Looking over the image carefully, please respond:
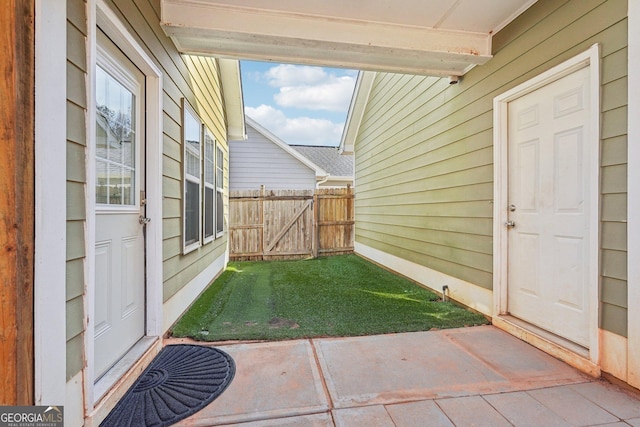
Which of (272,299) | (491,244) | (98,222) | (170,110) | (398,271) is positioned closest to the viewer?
(98,222)

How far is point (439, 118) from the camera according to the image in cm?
388

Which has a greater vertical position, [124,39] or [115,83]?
[124,39]

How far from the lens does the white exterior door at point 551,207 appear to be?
2186 millimetres

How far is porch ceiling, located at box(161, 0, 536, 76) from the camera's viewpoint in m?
2.51

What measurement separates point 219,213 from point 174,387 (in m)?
3.66

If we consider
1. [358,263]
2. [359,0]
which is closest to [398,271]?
[358,263]

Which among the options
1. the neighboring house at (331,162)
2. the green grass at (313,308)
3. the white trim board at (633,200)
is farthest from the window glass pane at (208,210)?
the neighboring house at (331,162)

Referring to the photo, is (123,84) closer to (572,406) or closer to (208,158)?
(208,158)

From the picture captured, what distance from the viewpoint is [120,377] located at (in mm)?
1782

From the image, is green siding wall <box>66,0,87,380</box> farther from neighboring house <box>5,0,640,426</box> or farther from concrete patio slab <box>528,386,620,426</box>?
concrete patio slab <box>528,386,620,426</box>

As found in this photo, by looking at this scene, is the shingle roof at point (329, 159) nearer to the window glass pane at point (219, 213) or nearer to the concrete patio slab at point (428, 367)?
the window glass pane at point (219, 213)

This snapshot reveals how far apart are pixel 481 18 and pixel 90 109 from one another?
3103 millimetres

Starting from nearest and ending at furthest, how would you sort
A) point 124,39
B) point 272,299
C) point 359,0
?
point 124,39 < point 359,0 < point 272,299

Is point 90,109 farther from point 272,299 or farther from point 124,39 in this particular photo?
point 272,299
